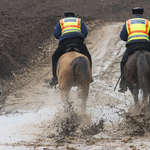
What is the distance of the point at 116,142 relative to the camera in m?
4.16

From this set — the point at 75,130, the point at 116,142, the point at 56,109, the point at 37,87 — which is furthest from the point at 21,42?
the point at 116,142

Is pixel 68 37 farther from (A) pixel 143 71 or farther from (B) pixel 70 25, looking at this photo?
(A) pixel 143 71

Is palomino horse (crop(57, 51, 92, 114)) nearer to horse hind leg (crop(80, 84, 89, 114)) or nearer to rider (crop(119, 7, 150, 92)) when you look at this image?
horse hind leg (crop(80, 84, 89, 114))

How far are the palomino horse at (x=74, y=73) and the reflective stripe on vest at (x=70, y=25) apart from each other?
2.76 feet

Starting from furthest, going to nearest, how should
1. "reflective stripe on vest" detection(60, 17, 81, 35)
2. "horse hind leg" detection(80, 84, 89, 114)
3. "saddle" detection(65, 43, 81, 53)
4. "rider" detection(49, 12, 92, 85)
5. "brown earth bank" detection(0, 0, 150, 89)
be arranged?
"brown earth bank" detection(0, 0, 150, 89) → "reflective stripe on vest" detection(60, 17, 81, 35) → "rider" detection(49, 12, 92, 85) → "saddle" detection(65, 43, 81, 53) → "horse hind leg" detection(80, 84, 89, 114)

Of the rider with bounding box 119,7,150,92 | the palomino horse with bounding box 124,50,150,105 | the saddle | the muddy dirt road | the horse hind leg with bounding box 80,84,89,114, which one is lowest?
the muddy dirt road

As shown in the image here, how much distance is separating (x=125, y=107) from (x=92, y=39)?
8781mm

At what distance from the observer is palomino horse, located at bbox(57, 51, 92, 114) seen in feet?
17.3

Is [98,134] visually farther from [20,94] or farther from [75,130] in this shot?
[20,94]

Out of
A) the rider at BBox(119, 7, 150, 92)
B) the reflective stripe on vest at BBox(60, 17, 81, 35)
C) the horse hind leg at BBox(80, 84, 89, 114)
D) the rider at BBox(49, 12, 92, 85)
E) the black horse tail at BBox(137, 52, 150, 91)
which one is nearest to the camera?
the black horse tail at BBox(137, 52, 150, 91)

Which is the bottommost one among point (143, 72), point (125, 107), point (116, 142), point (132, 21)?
point (125, 107)

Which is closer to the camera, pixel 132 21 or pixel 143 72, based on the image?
pixel 143 72

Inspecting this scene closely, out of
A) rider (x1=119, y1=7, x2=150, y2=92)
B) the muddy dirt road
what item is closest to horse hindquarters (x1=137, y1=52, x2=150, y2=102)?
rider (x1=119, y1=7, x2=150, y2=92)

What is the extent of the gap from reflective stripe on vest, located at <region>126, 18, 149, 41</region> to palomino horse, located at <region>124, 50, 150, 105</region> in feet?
1.84
